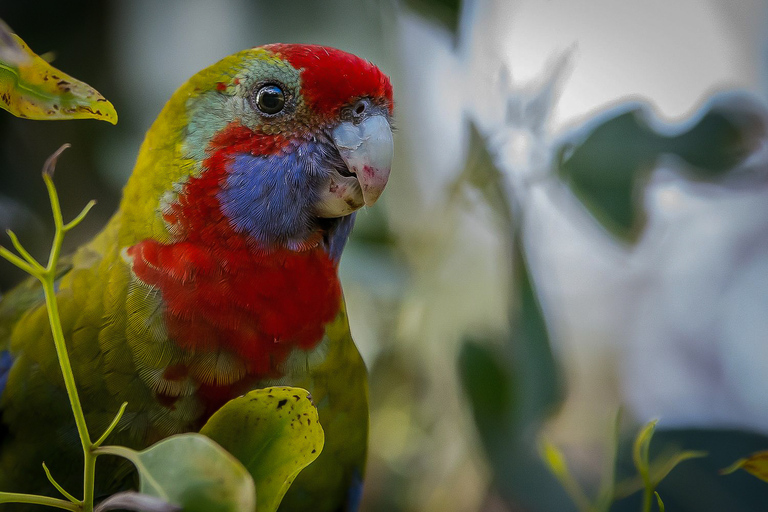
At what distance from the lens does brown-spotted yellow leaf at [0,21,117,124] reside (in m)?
0.34

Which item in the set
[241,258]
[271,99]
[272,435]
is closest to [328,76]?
[271,99]

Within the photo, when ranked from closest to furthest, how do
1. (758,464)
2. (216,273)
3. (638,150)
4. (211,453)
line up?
1. (211,453)
2. (758,464)
3. (216,273)
4. (638,150)

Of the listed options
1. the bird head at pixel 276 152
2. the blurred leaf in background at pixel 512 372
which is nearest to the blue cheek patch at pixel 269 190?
the bird head at pixel 276 152

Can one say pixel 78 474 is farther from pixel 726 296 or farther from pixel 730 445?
pixel 726 296

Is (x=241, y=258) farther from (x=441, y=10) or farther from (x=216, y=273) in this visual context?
(x=441, y=10)

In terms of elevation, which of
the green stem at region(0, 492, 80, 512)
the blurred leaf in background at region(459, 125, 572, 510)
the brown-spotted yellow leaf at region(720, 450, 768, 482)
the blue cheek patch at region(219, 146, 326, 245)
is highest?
the blue cheek patch at region(219, 146, 326, 245)

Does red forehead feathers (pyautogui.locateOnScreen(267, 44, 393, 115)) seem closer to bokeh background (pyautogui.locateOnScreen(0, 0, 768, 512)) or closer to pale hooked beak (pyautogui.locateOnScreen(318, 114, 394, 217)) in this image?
pale hooked beak (pyautogui.locateOnScreen(318, 114, 394, 217))

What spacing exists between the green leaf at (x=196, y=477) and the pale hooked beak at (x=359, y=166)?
33cm

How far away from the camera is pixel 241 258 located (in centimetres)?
57

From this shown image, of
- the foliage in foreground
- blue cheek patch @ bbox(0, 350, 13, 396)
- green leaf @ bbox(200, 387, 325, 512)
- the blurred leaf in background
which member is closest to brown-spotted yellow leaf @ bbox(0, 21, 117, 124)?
the foliage in foreground

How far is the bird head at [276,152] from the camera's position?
571mm

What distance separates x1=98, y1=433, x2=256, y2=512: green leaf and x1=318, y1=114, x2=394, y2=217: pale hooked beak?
1.10 ft

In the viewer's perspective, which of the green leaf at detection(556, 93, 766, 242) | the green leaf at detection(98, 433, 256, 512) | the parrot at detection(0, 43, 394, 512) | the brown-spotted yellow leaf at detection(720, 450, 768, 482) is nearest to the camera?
the green leaf at detection(98, 433, 256, 512)

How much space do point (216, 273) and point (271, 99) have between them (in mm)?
180
